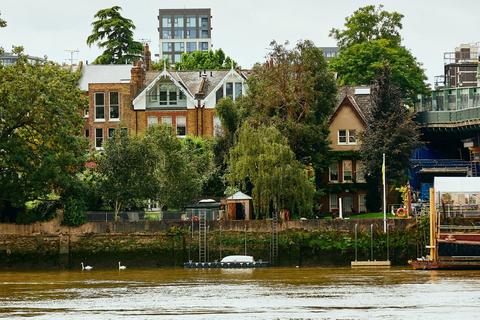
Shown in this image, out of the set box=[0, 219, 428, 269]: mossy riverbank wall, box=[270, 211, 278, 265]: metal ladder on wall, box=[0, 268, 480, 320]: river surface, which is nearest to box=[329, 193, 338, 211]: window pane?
box=[0, 219, 428, 269]: mossy riverbank wall

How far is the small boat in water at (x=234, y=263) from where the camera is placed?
11525 cm

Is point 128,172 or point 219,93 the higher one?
point 219,93

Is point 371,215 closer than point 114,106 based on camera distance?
Yes

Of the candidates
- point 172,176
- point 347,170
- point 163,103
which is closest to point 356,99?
point 347,170

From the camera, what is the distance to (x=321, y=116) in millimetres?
132375

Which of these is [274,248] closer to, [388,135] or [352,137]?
[388,135]

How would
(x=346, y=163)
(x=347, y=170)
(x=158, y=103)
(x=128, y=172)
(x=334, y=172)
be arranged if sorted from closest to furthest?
(x=128, y=172) → (x=334, y=172) → (x=347, y=170) → (x=346, y=163) → (x=158, y=103)

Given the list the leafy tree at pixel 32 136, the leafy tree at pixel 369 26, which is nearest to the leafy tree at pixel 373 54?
the leafy tree at pixel 369 26

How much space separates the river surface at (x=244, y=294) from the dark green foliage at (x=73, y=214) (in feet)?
17.9

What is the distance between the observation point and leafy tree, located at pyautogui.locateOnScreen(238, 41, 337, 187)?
129 metres

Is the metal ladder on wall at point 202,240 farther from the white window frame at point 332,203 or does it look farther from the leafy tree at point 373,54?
the leafy tree at point 373,54

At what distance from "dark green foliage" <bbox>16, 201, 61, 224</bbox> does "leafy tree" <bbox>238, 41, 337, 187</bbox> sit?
679 inches

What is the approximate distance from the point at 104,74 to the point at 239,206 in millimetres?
38128

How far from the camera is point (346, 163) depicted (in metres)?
138
